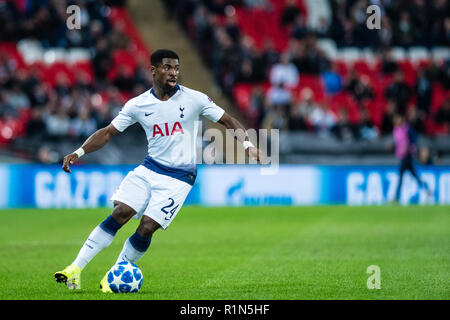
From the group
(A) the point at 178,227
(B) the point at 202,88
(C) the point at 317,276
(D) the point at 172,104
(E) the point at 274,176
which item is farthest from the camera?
(B) the point at 202,88

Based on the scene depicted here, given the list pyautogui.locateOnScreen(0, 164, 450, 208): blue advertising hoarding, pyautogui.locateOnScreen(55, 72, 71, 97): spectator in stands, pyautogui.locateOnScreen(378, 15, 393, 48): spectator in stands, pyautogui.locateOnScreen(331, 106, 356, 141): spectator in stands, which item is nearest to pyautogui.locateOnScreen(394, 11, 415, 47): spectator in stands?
pyautogui.locateOnScreen(378, 15, 393, 48): spectator in stands

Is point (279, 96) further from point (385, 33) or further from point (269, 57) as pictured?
point (385, 33)

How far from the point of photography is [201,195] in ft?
76.5

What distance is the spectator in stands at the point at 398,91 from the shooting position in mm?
25859

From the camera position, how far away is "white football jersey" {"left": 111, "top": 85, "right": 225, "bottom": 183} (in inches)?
376

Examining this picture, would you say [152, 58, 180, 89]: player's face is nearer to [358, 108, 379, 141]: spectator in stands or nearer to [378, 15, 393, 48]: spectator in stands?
[358, 108, 379, 141]: spectator in stands

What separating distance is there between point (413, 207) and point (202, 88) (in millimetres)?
9359

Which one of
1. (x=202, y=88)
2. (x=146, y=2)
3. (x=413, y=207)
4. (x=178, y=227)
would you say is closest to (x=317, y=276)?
(x=178, y=227)

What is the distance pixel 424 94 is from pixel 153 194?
59.3 feet

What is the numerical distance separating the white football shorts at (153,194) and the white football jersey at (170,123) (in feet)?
0.43

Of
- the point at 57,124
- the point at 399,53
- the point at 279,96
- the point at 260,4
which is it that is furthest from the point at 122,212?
the point at 260,4

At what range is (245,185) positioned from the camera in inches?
911

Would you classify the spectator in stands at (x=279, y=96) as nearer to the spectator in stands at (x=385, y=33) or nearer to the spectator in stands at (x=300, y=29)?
the spectator in stands at (x=300, y=29)

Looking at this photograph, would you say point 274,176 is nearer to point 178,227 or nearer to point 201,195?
point 201,195
